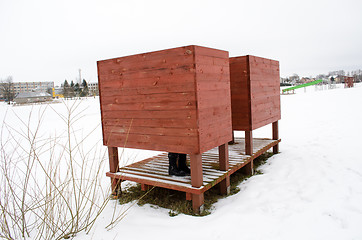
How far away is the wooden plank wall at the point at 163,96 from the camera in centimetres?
340

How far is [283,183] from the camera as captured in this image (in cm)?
420

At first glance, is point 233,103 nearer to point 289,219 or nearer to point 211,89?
point 211,89

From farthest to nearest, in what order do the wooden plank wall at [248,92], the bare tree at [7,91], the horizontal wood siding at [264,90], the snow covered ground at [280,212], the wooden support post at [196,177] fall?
the bare tree at [7,91] → the horizontal wood siding at [264,90] → the wooden plank wall at [248,92] → the wooden support post at [196,177] → the snow covered ground at [280,212]

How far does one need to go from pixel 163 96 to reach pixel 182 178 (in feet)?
4.18

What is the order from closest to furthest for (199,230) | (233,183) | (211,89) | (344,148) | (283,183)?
(199,230), (211,89), (283,183), (233,183), (344,148)

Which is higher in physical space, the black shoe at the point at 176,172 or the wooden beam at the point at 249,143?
the wooden beam at the point at 249,143

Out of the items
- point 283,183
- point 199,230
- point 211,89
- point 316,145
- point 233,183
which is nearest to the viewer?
point 199,230

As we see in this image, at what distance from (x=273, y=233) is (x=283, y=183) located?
1.44 metres

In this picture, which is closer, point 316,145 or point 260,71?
point 260,71

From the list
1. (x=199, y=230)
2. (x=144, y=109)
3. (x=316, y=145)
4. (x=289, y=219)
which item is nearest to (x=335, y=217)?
(x=289, y=219)

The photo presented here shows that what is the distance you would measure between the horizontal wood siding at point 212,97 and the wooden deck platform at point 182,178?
1.66 ft

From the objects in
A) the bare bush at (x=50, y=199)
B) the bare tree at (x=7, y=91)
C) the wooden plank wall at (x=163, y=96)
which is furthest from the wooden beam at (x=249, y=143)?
the bare tree at (x=7, y=91)

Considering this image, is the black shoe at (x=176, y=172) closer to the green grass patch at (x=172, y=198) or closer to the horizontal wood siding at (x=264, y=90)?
the green grass patch at (x=172, y=198)

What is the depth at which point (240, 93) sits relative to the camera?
4.92m
